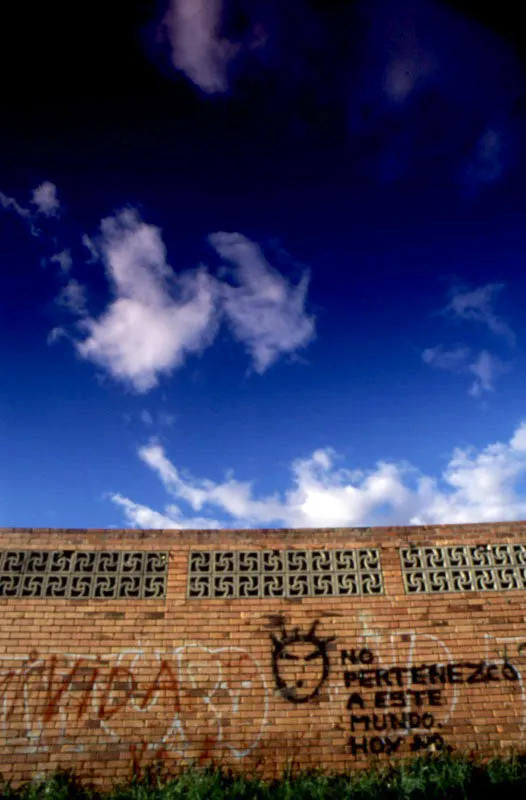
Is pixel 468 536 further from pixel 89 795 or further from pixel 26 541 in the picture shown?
pixel 26 541

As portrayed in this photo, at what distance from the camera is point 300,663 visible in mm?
6016

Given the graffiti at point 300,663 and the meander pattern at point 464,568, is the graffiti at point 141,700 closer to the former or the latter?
the graffiti at point 300,663

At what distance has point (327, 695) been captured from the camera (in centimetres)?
590

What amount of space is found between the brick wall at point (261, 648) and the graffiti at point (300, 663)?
0.02 metres

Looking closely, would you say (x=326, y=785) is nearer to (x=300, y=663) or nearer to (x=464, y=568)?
(x=300, y=663)

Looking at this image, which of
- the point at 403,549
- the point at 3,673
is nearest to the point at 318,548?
the point at 403,549

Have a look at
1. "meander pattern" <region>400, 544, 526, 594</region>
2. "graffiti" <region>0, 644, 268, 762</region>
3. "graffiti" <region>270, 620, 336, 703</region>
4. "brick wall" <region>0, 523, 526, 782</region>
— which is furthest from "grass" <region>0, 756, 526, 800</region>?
"meander pattern" <region>400, 544, 526, 594</region>

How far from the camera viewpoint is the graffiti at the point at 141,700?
5.60m

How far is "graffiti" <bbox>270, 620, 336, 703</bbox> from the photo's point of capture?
19.4 ft

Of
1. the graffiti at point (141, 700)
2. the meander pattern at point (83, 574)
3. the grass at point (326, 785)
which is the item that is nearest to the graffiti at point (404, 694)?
the grass at point (326, 785)

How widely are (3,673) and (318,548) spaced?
379 cm

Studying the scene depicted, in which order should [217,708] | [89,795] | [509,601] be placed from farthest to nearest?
[509,601]
[217,708]
[89,795]

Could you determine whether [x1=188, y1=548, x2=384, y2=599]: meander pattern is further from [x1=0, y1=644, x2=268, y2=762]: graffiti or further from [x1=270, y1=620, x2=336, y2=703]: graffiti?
[x1=0, y1=644, x2=268, y2=762]: graffiti

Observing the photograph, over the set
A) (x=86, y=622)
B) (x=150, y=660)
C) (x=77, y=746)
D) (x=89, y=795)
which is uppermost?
(x=86, y=622)
